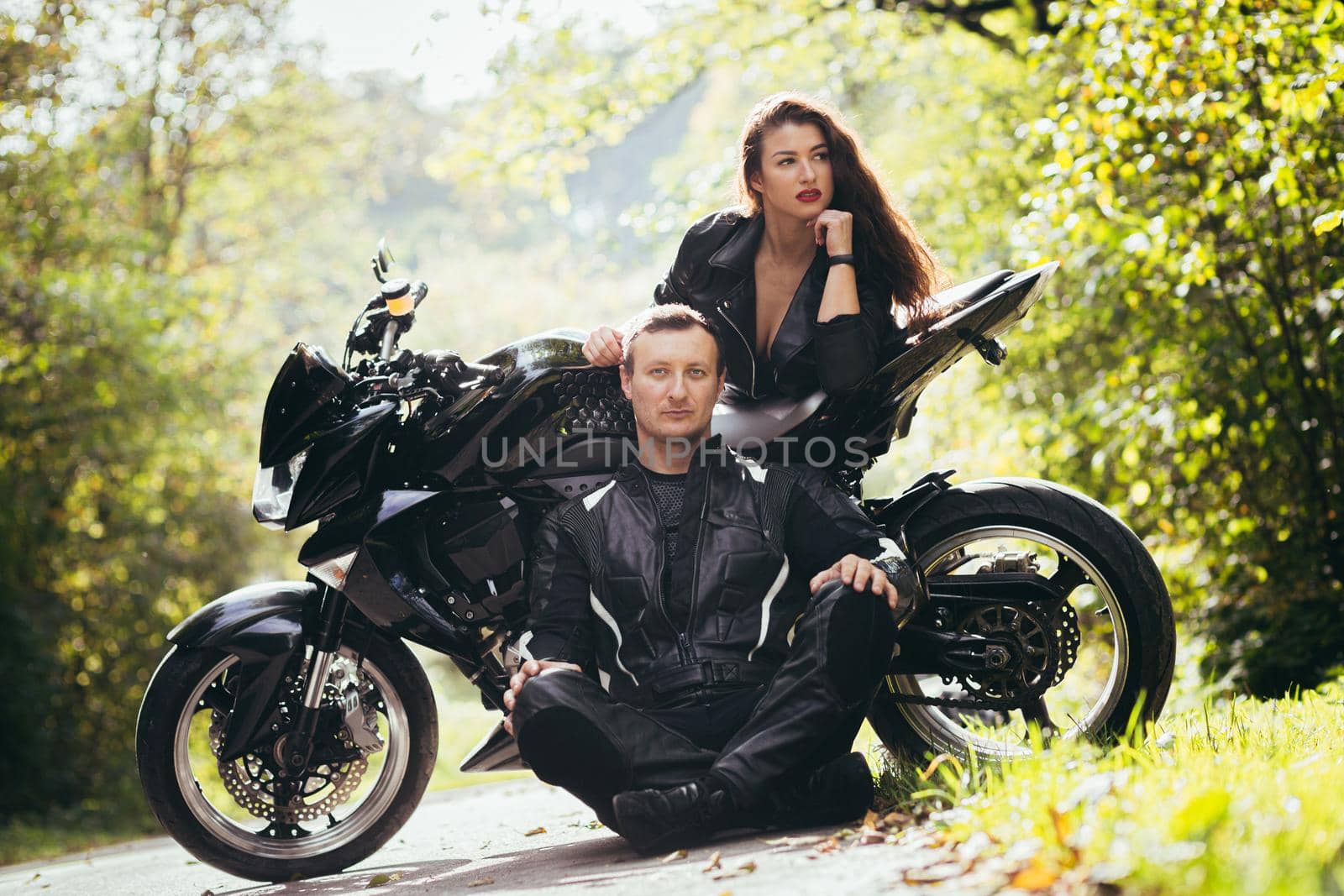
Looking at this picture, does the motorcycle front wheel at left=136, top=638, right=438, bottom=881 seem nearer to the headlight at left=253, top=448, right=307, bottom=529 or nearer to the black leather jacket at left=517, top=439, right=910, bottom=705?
the headlight at left=253, top=448, right=307, bottom=529

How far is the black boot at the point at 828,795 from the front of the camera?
291 cm

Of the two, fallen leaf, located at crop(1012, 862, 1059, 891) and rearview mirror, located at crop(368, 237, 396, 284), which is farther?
rearview mirror, located at crop(368, 237, 396, 284)

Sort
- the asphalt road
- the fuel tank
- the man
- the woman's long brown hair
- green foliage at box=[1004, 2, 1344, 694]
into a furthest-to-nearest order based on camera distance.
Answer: green foliage at box=[1004, 2, 1344, 694]
the woman's long brown hair
the fuel tank
the man
the asphalt road

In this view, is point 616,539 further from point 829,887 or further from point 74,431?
point 74,431

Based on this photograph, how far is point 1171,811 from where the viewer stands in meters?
2.00

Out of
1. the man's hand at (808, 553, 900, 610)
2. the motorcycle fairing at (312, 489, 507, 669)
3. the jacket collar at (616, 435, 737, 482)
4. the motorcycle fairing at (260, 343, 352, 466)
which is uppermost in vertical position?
the motorcycle fairing at (260, 343, 352, 466)

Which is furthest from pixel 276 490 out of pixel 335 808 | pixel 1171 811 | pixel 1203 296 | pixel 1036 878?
pixel 1203 296

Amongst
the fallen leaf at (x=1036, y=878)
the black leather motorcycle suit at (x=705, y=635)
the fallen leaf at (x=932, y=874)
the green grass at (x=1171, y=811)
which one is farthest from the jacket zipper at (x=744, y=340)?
the fallen leaf at (x=1036, y=878)

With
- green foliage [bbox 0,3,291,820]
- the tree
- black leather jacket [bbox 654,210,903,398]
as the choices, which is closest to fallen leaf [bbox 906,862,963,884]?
black leather jacket [bbox 654,210,903,398]

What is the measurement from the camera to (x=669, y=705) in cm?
308

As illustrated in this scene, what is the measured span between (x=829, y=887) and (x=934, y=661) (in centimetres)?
117

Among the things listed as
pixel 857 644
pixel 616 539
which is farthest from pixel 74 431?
pixel 857 644

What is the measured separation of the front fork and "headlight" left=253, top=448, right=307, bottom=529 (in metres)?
0.28

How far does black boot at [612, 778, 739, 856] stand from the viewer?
2775 mm
